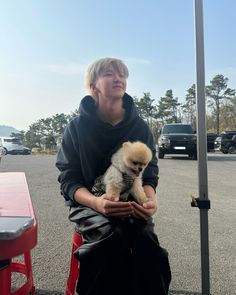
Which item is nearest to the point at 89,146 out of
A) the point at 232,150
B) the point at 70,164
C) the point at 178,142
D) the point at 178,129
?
the point at 70,164

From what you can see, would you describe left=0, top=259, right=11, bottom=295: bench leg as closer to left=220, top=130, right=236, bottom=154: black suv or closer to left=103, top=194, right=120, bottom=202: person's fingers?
left=103, top=194, right=120, bottom=202: person's fingers

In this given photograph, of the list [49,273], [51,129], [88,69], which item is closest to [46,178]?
[49,273]

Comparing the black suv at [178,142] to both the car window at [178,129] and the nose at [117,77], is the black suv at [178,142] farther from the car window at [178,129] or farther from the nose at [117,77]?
the nose at [117,77]

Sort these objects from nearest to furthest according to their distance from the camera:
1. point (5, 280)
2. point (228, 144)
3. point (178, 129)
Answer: point (5, 280) < point (178, 129) < point (228, 144)

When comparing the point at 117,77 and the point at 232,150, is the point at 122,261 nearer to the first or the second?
the point at 117,77

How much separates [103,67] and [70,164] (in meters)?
0.59

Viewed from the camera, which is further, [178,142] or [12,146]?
[12,146]

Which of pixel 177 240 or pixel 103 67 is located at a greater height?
pixel 103 67

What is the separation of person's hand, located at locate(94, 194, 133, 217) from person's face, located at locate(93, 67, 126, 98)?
0.68 meters

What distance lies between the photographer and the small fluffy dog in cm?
178

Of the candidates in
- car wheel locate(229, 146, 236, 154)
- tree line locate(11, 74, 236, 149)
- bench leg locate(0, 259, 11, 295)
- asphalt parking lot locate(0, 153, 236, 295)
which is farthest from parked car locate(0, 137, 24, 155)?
bench leg locate(0, 259, 11, 295)

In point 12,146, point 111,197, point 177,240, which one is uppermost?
point 111,197

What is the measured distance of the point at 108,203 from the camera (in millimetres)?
1704

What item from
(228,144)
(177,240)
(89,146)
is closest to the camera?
(89,146)
